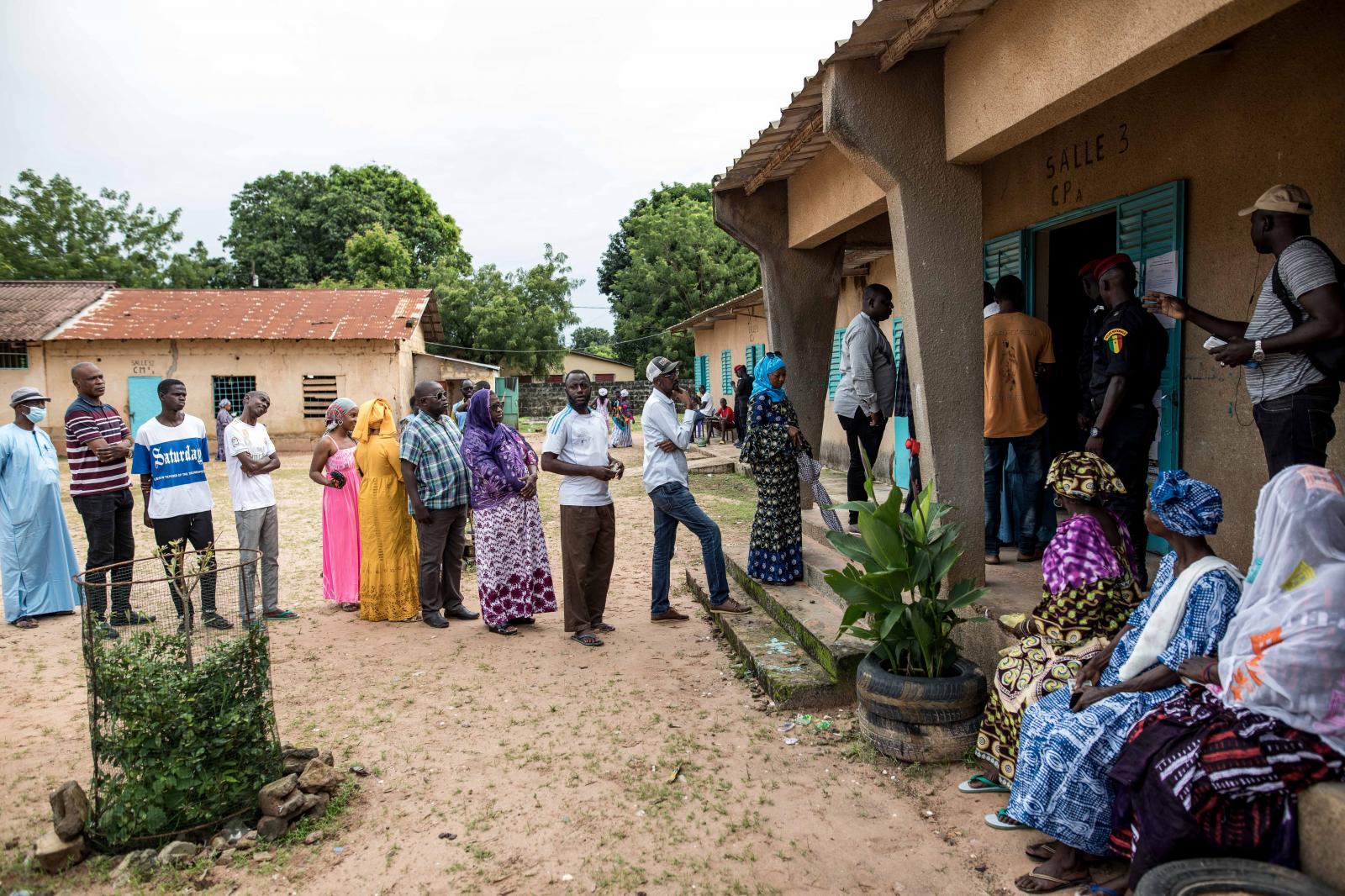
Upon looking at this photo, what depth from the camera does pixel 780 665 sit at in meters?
4.54

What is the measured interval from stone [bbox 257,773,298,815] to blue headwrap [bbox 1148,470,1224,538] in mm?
3302

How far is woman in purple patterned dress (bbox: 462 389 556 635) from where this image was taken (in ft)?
18.1

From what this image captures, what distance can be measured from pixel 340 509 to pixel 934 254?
4.65 meters

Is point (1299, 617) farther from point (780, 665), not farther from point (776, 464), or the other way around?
point (776, 464)

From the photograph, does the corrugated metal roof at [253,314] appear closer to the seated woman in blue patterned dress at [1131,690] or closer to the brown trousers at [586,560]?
the brown trousers at [586,560]

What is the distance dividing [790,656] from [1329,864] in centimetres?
274

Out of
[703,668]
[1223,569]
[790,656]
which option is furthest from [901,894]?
[703,668]

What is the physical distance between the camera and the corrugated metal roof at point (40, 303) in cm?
1953

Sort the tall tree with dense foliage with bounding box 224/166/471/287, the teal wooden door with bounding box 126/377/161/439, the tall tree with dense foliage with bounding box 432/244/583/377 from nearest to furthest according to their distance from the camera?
the teal wooden door with bounding box 126/377/161/439 < the tall tree with dense foliage with bounding box 432/244/583/377 < the tall tree with dense foliage with bounding box 224/166/471/287

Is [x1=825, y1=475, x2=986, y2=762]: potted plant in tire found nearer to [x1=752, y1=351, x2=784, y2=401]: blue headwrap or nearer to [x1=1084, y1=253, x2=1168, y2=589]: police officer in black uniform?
[x1=1084, y1=253, x2=1168, y2=589]: police officer in black uniform

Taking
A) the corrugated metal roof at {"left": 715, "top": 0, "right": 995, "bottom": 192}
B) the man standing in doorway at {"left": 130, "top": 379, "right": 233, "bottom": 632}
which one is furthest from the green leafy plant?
the man standing in doorway at {"left": 130, "top": 379, "right": 233, "bottom": 632}

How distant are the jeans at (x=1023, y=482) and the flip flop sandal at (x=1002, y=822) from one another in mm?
2246

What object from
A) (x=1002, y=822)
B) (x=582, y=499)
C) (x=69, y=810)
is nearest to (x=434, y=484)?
(x=582, y=499)

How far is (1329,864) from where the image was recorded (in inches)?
→ 83.0
